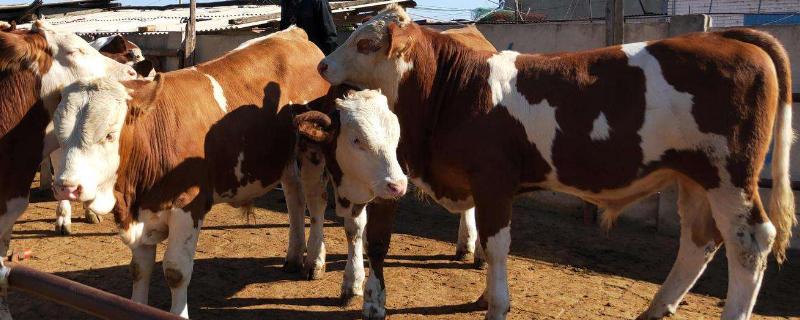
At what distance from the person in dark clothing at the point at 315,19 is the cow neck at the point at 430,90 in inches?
112

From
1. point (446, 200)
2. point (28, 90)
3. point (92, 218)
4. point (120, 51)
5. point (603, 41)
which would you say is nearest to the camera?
point (28, 90)

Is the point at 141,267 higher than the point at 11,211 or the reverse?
the reverse

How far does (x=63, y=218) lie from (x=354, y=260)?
133 inches

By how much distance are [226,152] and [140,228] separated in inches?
30.2

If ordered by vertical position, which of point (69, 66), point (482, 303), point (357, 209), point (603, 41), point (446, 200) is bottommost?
point (482, 303)

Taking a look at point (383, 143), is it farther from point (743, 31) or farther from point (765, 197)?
point (765, 197)

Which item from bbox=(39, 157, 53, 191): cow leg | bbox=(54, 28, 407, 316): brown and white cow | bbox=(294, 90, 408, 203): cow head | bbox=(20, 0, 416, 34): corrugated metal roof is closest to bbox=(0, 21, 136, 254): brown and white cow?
bbox=(54, 28, 407, 316): brown and white cow

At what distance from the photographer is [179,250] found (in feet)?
16.7

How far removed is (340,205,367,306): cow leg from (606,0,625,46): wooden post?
384cm

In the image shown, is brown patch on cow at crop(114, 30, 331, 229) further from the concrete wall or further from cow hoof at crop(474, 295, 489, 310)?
the concrete wall

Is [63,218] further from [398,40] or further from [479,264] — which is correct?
[398,40]

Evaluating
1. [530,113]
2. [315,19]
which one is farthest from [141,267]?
[315,19]

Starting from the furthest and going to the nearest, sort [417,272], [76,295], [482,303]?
[417,272] → [482,303] → [76,295]

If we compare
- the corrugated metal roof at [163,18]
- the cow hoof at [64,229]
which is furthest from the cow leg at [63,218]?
the corrugated metal roof at [163,18]
